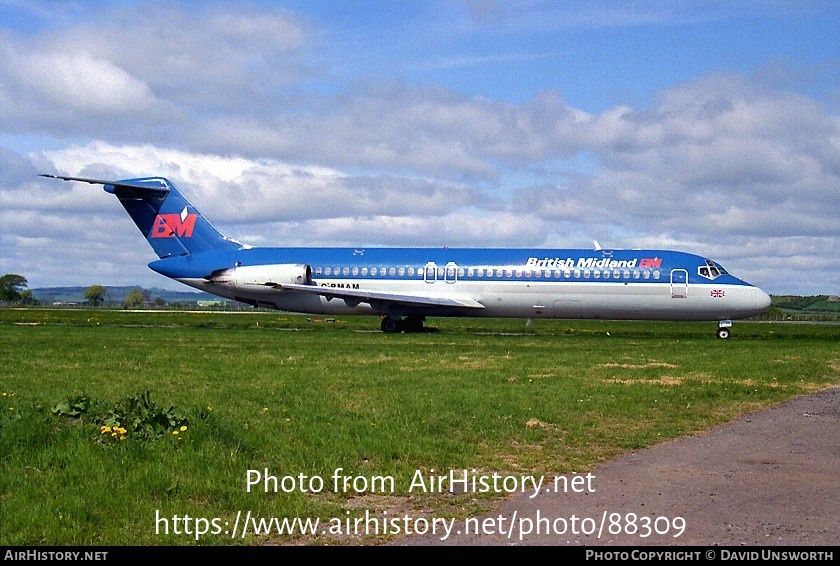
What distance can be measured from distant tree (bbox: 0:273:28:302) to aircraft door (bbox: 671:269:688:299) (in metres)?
131

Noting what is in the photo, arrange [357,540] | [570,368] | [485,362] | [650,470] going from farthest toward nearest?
[485,362] < [570,368] < [650,470] < [357,540]

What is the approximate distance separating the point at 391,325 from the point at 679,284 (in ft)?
42.2

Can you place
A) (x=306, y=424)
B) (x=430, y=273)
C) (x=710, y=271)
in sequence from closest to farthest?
(x=306, y=424), (x=710, y=271), (x=430, y=273)

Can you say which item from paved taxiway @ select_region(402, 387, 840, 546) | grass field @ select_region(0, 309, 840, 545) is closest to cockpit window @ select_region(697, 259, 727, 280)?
grass field @ select_region(0, 309, 840, 545)

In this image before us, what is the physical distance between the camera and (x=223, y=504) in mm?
8062

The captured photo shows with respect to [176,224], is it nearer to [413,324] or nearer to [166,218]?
[166,218]

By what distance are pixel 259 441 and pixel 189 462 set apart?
147 centimetres

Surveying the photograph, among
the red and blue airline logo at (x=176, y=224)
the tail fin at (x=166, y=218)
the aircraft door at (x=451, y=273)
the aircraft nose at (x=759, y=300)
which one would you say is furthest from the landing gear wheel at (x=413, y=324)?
the aircraft nose at (x=759, y=300)

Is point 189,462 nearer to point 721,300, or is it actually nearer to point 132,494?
point 132,494

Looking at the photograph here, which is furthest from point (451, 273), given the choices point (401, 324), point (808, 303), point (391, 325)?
point (808, 303)

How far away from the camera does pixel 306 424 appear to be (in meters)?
12.1

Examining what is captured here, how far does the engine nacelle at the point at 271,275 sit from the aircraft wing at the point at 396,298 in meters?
1.41

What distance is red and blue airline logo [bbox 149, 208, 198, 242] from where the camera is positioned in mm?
44062

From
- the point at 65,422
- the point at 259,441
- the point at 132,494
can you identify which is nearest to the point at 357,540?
the point at 132,494
